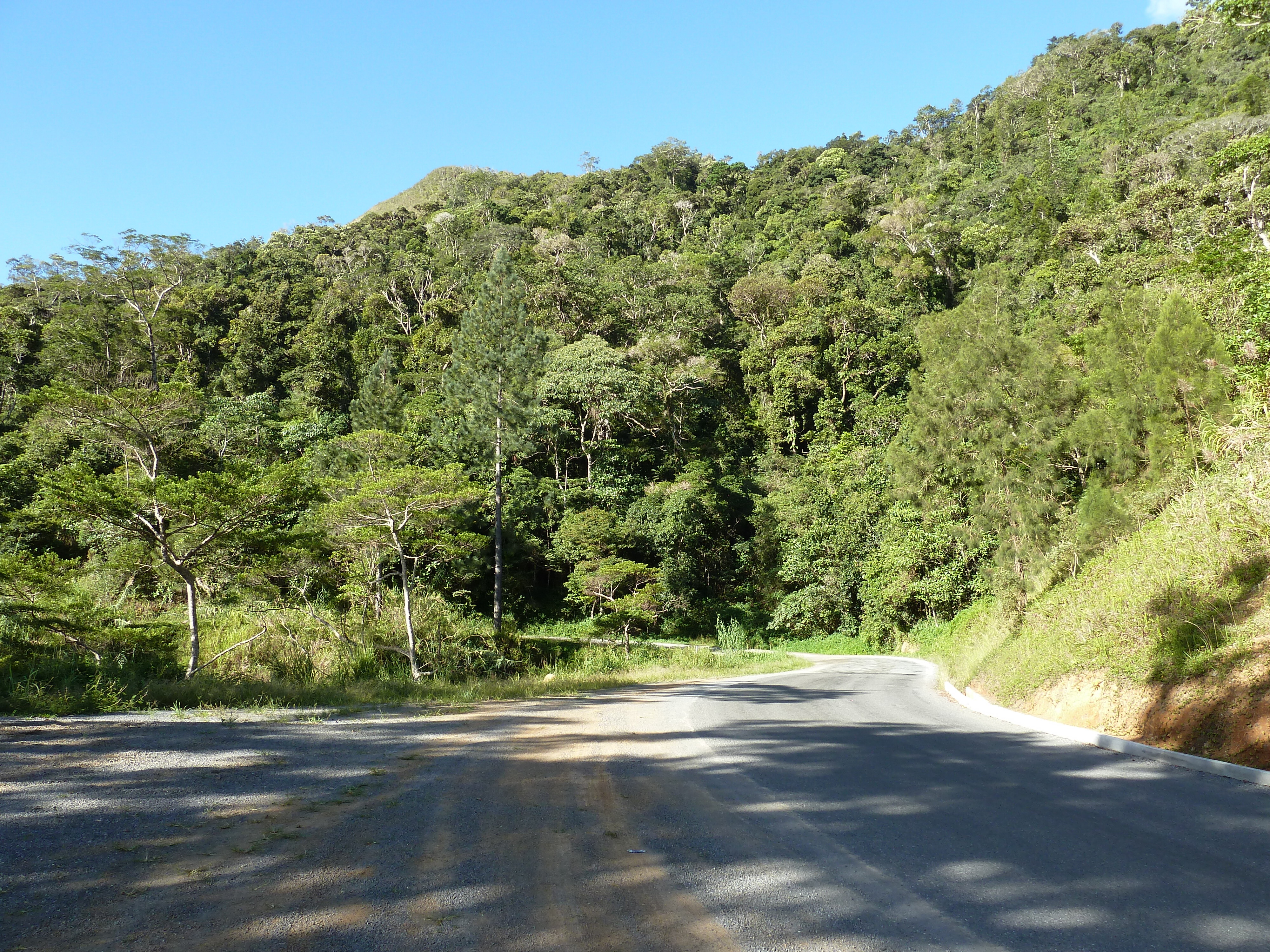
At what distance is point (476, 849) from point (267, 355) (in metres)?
57.3

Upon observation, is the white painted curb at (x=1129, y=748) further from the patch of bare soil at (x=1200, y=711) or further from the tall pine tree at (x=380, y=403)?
the tall pine tree at (x=380, y=403)

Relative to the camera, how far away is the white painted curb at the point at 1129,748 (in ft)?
16.2

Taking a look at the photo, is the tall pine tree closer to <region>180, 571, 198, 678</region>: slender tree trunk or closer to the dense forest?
the dense forest

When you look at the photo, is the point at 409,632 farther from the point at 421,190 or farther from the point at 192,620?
the point at 421,190

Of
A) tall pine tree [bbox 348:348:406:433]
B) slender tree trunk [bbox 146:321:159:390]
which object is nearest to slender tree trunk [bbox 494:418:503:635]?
tall pine tree [bbox 348:348:406:433]

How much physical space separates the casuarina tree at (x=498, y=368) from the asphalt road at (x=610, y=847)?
20.5m

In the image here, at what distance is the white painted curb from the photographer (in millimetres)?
4945

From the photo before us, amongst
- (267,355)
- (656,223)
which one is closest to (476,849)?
(267,355)

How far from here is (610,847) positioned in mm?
3717

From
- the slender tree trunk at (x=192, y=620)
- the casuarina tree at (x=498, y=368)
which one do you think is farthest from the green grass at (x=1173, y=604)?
the casuarina tree at (x=498, y=368)

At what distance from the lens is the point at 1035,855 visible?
3.49 meters

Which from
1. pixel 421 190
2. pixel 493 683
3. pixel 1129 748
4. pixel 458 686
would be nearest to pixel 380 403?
pixel 493 683

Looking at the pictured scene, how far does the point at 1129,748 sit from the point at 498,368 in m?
23.8

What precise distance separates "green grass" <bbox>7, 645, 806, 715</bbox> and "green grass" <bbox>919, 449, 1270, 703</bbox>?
28.1ft
